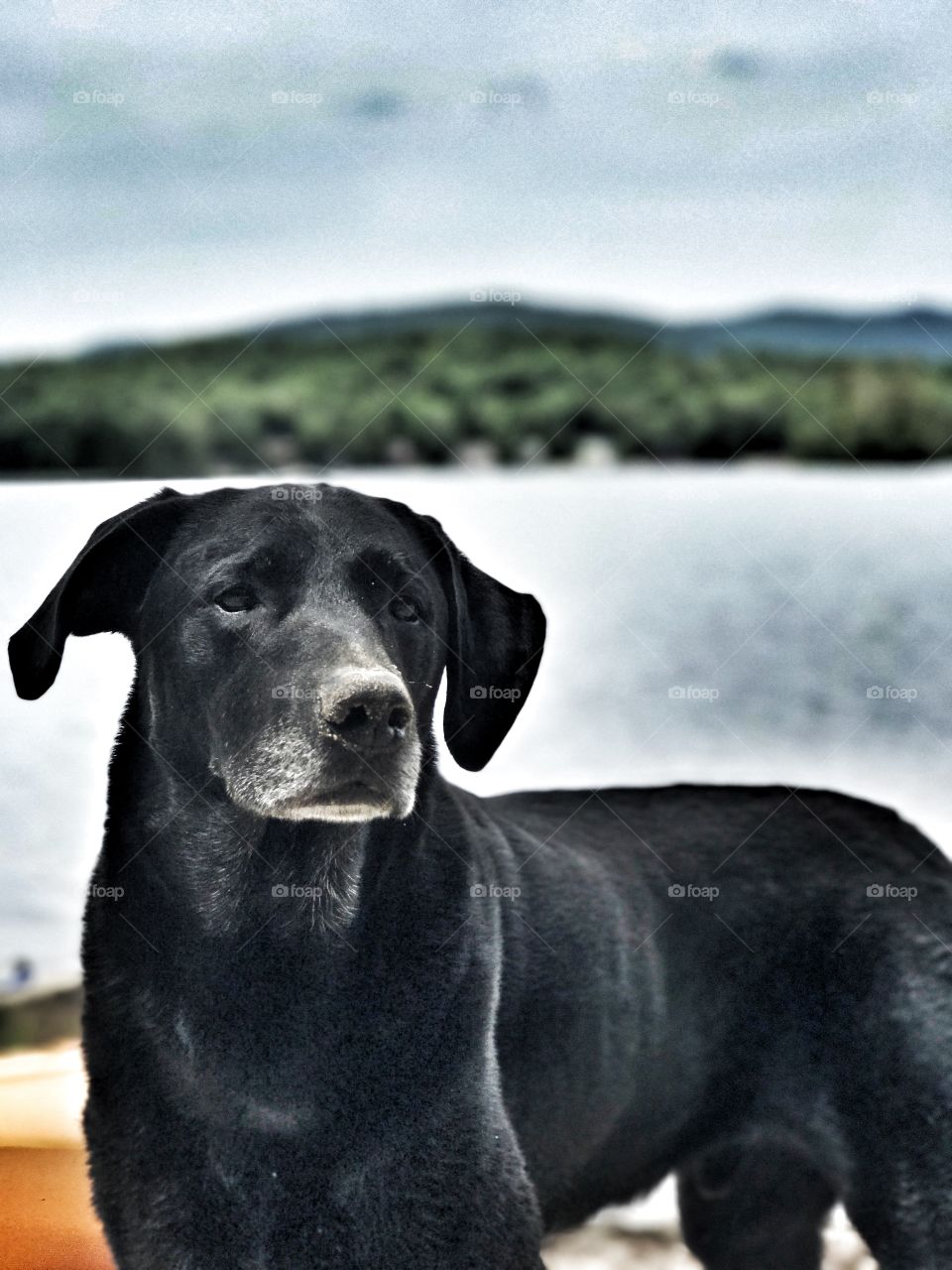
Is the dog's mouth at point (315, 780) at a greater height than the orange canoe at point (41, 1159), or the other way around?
the dog's mouth at point (315, 780)

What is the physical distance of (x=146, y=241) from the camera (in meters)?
2.35

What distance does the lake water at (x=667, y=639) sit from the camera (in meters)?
2.40

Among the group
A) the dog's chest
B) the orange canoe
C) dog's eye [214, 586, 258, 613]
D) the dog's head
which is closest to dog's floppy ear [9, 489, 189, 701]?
the dog's head

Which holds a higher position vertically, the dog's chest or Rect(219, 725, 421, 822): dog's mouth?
Rect(219, 725, 421, 822): dog's mouth

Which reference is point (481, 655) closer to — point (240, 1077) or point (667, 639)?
point (667, 639)

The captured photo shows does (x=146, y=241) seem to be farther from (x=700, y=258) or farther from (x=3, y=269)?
(x=700, y=258)

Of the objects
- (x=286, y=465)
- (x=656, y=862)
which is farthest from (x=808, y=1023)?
(x=286, y=465)

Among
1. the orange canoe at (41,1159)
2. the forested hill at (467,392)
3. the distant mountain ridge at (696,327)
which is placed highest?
the distant mountain ridge at (696,327)

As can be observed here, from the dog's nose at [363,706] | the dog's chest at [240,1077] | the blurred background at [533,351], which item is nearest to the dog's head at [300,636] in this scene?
the dog's nose at [363,706]

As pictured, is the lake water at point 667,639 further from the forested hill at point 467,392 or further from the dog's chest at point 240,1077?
the dog's chest at point 240,1077

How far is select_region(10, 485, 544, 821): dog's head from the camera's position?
6.08 feet

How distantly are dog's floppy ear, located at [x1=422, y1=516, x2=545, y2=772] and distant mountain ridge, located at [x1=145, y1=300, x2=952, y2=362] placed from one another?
0.47 metres

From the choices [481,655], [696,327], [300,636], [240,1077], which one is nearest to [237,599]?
[300,636]

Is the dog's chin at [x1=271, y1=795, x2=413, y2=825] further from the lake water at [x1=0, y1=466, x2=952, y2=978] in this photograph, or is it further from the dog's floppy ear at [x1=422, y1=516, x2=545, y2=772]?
the lake water at [x1=0, y1=466, x2=952, y2=978]
